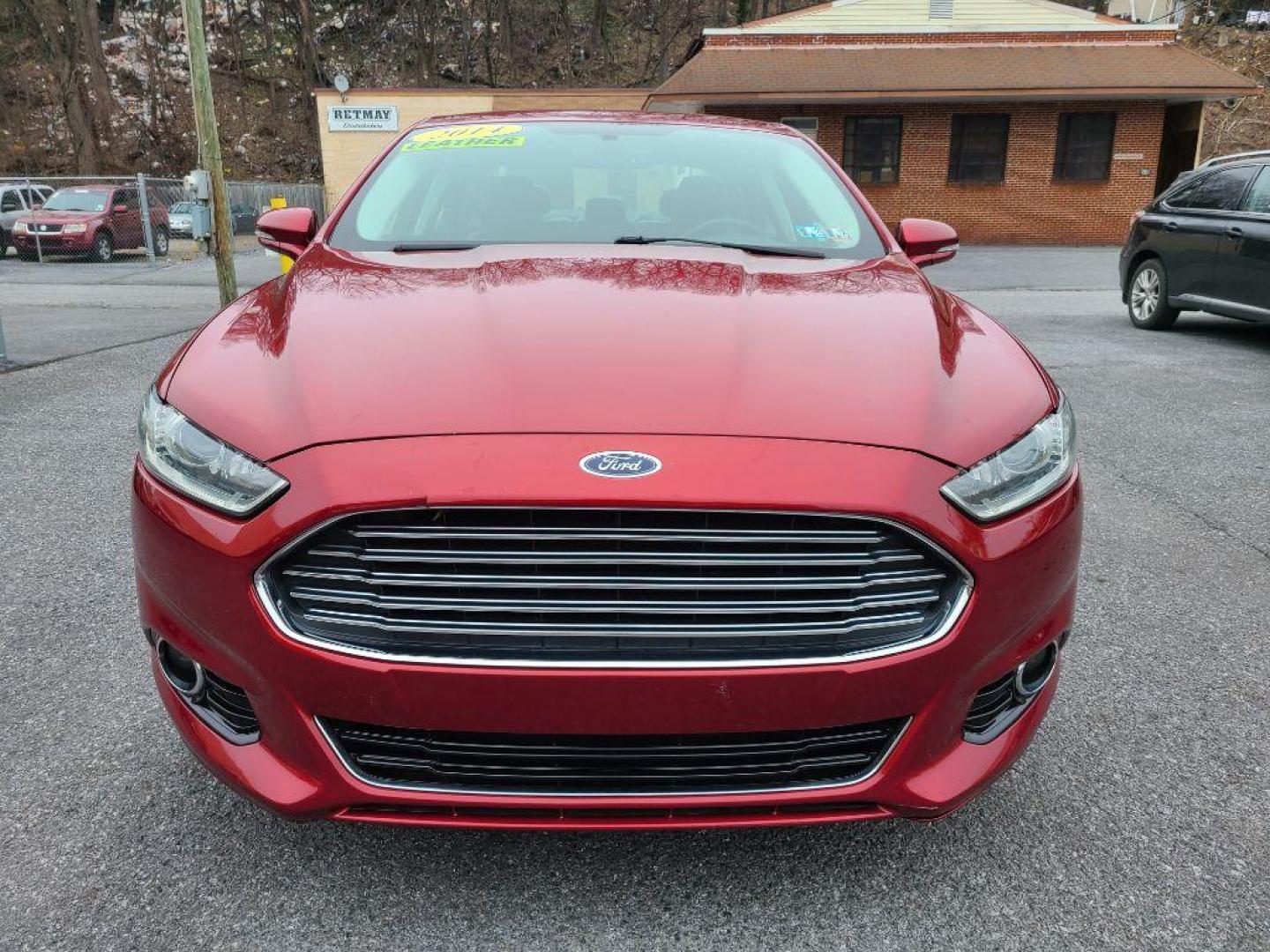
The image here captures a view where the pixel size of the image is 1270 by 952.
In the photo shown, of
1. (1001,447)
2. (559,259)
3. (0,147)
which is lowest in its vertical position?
(0,147)

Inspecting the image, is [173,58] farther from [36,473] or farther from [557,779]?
[557,779]

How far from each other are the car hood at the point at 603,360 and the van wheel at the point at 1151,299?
8.22 meters

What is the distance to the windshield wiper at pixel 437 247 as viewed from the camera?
278 cm

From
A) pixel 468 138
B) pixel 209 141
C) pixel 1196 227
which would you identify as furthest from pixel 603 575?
pixel 209 141

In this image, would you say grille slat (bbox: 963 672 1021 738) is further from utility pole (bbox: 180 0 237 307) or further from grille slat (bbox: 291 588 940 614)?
utility pole (bbox: 180 0 237 307)

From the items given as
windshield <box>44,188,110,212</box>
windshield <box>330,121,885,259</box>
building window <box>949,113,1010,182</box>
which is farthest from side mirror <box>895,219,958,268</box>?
building window <box>949,113,1010,182</box>

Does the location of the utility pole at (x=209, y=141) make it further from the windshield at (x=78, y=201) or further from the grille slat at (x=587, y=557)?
the windshield at (x=78, y=201)

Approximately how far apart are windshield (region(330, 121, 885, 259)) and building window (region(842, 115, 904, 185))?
71.6ft

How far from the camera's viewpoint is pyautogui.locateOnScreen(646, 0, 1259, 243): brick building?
23094 millimetres

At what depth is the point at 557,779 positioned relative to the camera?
5.69 ft

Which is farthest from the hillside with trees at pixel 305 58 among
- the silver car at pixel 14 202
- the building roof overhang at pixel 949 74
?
the silver car at pixel 14 202

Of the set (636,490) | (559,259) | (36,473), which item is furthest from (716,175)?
(36,473)

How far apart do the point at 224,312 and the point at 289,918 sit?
1373 millimetres

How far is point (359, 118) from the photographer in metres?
25.9
